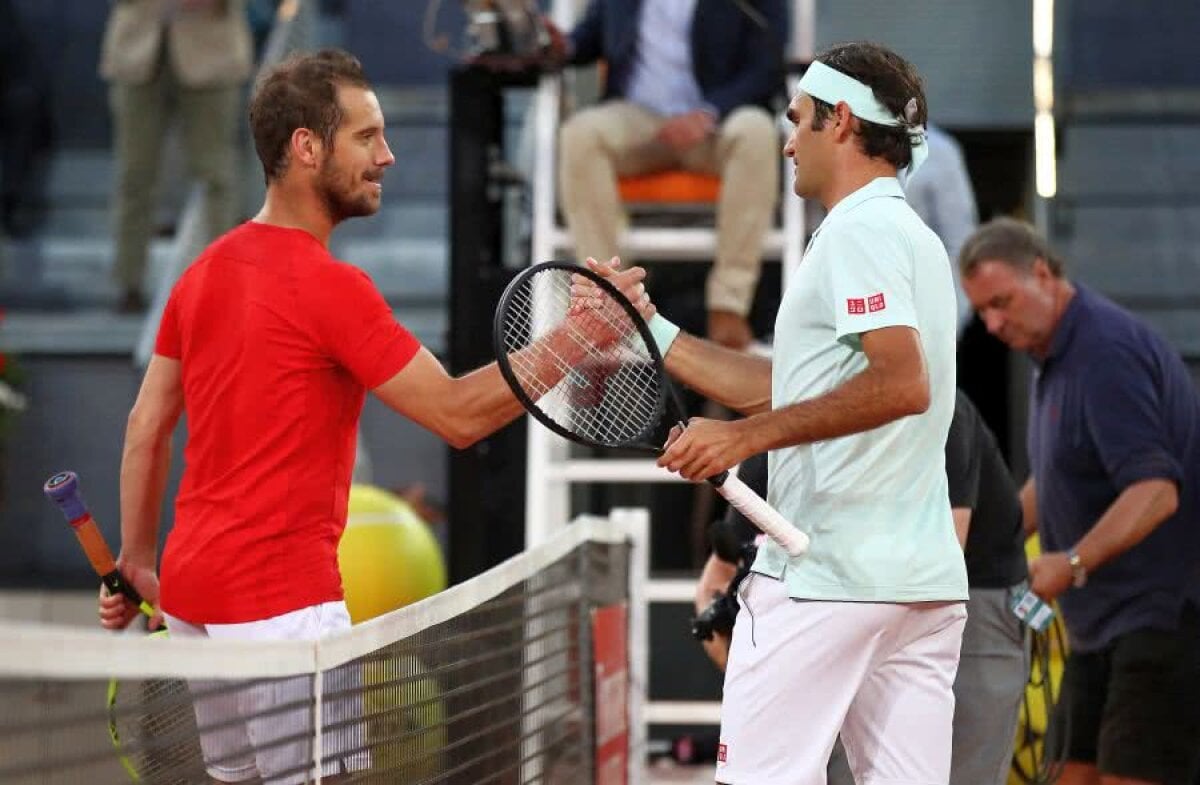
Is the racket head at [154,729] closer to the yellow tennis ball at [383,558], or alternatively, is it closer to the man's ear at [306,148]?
the man's ear at [306,148]

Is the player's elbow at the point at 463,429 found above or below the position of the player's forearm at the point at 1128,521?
above

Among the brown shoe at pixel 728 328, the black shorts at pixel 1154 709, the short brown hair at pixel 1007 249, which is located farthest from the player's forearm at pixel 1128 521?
the brown shoe at pixel 728 328

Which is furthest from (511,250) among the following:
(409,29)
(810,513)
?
(409,29)

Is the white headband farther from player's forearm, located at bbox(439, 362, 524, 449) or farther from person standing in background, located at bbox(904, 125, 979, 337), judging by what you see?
person standing in background, located at bbox(904, 125, 979, 337)

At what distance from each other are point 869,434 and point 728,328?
131 inches

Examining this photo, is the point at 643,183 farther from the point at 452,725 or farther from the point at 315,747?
the point at 315,747

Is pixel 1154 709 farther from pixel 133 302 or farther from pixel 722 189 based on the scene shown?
pixel 133 302

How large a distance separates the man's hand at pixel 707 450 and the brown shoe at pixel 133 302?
803cm

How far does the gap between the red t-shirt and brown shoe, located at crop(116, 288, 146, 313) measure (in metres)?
7.62

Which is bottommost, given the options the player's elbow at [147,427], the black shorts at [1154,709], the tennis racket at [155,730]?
the black shorts at [1154,709]

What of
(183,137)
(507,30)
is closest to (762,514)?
(507,30)

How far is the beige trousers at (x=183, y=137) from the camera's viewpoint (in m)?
10.1

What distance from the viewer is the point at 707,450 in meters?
3.21

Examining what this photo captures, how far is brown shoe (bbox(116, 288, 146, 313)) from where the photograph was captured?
1082 centimetres
